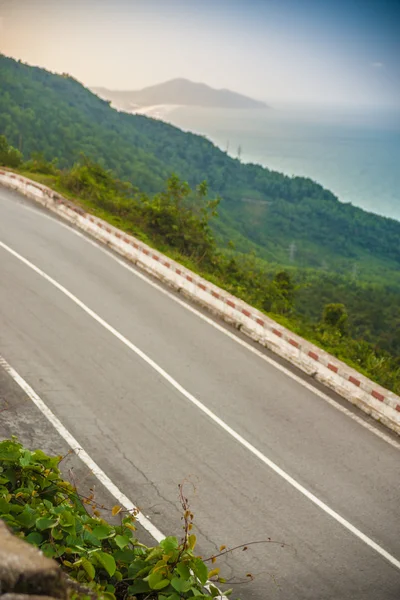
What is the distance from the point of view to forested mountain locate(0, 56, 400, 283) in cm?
9631

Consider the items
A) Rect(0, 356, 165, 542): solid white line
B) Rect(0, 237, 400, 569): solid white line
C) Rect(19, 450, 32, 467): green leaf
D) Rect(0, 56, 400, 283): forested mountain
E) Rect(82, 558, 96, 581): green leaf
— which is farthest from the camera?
Rect(0, 56, 400, 283): forested mountain

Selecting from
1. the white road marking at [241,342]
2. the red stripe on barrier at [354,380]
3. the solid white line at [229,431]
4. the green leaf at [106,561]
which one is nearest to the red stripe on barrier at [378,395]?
the red stripe on barrier at [354,380]

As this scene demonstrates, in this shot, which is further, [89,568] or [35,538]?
[35,538]

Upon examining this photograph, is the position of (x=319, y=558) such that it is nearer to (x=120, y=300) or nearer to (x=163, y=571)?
(x=163, y=571)

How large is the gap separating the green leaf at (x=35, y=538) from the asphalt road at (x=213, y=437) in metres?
2.82

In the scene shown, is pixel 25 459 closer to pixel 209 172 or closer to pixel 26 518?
pixel 26 518

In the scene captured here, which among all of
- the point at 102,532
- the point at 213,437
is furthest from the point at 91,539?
the point at 213,437

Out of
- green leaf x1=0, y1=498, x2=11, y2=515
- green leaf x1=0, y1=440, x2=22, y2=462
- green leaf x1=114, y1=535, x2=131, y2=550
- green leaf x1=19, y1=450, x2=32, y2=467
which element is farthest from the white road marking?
green leaf x1=0, y1=498, x2=11, y2=515

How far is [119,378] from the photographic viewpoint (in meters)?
11.2

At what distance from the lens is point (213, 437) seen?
9.77 metres

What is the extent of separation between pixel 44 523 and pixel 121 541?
734 millimetres

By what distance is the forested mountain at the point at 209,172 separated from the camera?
9631cm

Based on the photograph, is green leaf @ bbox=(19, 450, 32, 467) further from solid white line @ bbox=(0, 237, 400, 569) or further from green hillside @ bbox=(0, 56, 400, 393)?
green hillside @ bbox=(0, 56, 400, 393)

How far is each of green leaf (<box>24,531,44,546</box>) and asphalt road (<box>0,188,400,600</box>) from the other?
9.25ft
